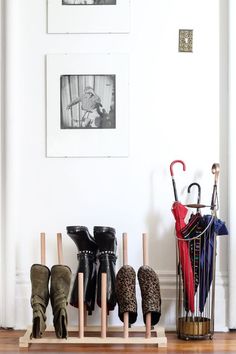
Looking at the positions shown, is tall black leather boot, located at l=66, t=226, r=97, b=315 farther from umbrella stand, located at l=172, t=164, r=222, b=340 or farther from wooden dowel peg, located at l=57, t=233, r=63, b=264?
umbrella stand, located at l=172, t=164, r=222, b=340

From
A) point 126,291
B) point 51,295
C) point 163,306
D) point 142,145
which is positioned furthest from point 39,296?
point 142,145

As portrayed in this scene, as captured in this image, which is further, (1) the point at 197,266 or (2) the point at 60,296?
(1) the point at 197,266

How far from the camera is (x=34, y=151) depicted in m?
3.36

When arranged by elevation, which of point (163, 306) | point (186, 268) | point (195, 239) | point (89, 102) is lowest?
point (163, 306)

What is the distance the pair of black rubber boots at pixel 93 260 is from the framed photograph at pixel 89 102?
1.47ft

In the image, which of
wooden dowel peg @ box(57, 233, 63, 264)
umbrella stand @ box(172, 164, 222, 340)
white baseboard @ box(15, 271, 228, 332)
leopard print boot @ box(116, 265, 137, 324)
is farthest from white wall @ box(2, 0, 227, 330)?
leopard print boot @ box(116, 265, 137, 324)

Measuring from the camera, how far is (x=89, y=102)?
10.9 ft

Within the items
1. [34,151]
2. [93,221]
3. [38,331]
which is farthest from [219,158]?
[38,331]

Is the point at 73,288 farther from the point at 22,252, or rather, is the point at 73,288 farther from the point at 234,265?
the point at 234,265

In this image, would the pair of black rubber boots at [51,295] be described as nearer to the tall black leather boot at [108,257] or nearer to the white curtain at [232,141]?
the tall black leather boot at [108,257]

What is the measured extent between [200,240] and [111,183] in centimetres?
56

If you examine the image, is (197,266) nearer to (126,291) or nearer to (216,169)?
(126,291)

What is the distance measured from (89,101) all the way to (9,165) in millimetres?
522

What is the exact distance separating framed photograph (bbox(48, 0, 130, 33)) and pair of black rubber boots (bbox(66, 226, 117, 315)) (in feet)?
3.38
